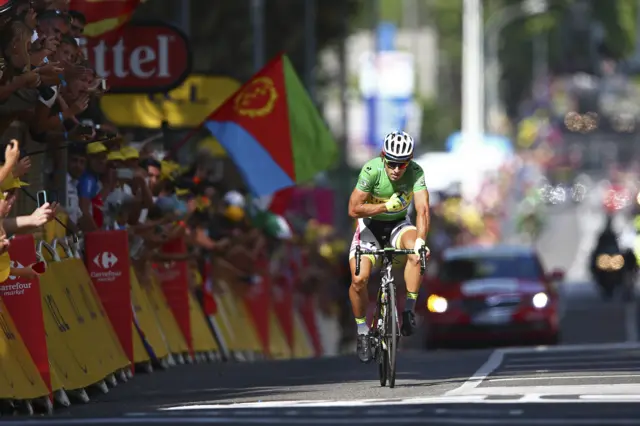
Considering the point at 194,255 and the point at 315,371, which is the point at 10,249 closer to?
the point at 315,371

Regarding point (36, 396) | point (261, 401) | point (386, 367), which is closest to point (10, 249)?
point (36, 396)

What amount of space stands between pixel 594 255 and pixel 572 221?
62.3 m

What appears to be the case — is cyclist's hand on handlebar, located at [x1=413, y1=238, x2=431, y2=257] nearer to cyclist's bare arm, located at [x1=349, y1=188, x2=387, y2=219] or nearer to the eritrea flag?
cyclist's bare arm, located at [x1=349, y1=188, x2=387, y2=219]

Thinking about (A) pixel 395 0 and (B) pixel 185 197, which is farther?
(A) pixel 395 0

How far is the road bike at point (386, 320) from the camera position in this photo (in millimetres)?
15477

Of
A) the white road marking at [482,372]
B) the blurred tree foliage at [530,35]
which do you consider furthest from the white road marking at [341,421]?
the blurred tree foliage at [530,35]

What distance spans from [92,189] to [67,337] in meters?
2.74

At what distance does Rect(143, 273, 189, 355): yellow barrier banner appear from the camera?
66.2ft

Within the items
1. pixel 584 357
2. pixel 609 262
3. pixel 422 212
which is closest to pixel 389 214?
pixel 422 212

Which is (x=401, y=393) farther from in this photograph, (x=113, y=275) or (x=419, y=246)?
(x=113, y=275)

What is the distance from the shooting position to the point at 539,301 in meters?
25.4

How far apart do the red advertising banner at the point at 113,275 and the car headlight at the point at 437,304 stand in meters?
8.60

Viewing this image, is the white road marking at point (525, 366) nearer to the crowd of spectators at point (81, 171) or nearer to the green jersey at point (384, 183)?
A: the green jersey at point (384, 183)

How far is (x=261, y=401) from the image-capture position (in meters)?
14.4
